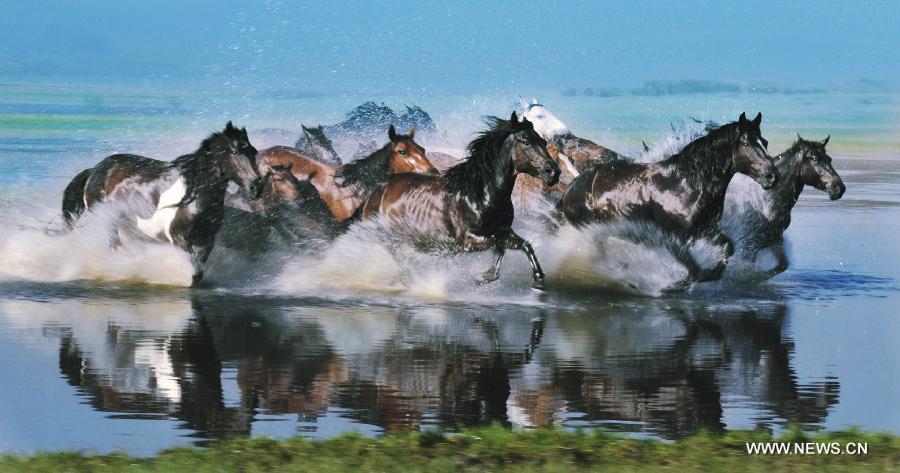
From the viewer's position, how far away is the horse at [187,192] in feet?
58.5

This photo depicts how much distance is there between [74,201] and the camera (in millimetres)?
19969

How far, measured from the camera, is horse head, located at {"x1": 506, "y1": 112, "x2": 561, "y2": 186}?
17.2 metres

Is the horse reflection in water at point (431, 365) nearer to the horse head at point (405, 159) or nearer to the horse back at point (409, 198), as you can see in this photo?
the horse back at point (409, 198)

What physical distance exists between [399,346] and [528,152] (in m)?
4.55

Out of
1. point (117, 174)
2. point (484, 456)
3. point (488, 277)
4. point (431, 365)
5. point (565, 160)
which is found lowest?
point (484, 456)

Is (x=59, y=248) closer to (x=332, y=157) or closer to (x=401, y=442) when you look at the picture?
(x=332, y=157)

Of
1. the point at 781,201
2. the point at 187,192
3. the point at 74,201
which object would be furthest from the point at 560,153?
the point at 74,201

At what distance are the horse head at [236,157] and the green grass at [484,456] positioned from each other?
340 inches

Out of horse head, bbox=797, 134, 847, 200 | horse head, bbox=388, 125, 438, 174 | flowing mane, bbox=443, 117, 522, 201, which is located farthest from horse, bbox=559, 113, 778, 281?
horse head, bbox=388, 125, 438, 174

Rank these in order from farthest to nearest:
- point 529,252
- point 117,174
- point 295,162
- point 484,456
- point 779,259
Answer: point 295,162, point 117,174, point 779,259, point 529,252, point 484,456

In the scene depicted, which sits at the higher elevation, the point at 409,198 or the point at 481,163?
the point at 481,163

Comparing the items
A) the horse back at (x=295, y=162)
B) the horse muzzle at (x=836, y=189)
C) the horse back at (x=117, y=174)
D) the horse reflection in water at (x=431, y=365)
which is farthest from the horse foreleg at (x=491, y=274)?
the horse back at (x=295, y=162)
